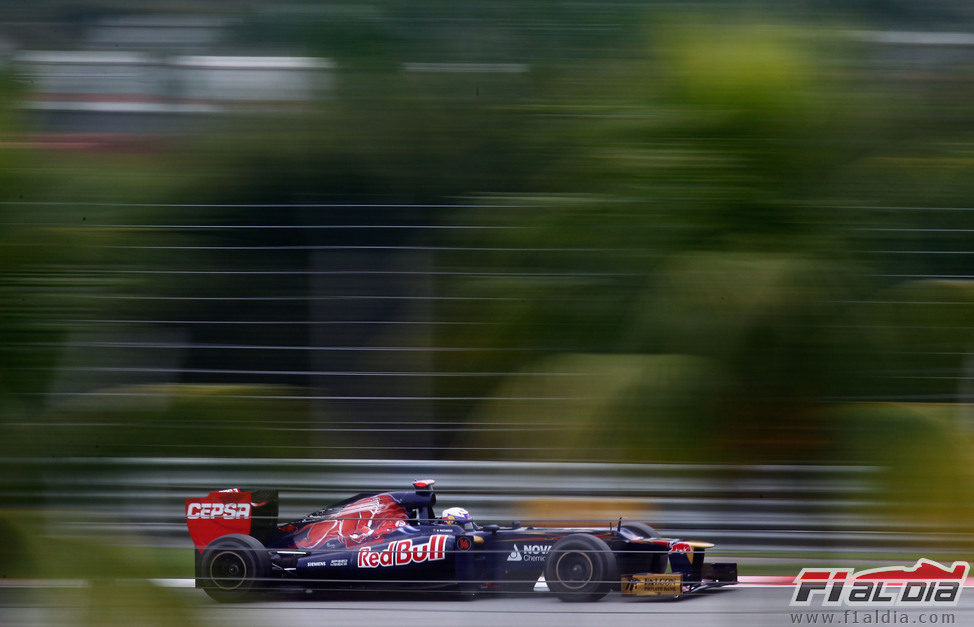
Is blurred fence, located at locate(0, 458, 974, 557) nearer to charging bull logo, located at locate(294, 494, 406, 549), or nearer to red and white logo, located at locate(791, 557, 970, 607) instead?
red and white logo, located at locate(791, 557, 970, 607)

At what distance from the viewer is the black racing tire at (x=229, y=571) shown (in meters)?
1.62

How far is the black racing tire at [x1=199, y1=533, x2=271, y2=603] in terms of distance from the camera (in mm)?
1625

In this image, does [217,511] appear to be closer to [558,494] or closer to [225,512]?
[225,512]

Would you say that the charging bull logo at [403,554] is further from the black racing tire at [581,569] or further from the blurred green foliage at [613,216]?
the blurred green foliage at [613,216]

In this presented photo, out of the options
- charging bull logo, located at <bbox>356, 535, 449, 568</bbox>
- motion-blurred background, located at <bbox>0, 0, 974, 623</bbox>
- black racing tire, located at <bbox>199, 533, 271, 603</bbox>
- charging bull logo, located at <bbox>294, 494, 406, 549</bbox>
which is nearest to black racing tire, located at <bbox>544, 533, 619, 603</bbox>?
motion-blurred background, located at <bbox>0, 0, 974, 623</bbox>

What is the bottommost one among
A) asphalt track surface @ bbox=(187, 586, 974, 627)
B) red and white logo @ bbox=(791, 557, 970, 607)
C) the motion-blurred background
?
asphalt track surface @ bbox=(187, 586, 974, 627)

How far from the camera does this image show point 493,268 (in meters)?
1.52

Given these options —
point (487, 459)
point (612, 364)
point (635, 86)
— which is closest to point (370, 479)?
point (487, 459)

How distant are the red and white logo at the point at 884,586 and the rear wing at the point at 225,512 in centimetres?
92

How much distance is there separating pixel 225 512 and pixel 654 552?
0.72 metres

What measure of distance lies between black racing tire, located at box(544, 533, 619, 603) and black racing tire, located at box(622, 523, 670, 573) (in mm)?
61

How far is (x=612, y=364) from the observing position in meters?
1.48

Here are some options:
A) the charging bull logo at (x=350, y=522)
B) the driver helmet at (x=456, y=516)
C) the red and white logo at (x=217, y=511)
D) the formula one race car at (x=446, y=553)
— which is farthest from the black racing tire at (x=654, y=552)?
the red and white logo at (x=217, y=511)

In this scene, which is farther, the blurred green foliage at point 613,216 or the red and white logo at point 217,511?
the red and white logo at point 217,511
